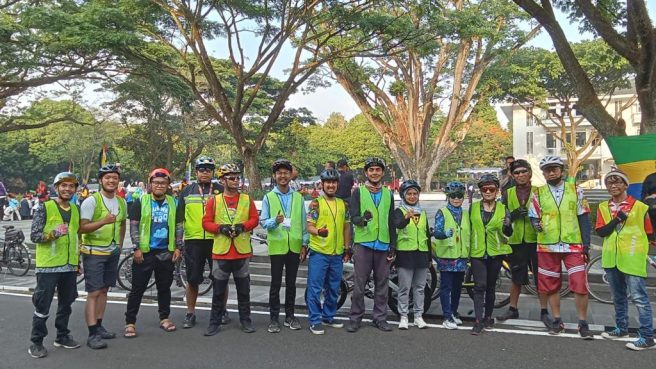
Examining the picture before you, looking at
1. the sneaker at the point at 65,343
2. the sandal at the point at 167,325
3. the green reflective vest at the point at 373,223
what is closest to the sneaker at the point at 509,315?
the green reflective vest at the point at 373,223

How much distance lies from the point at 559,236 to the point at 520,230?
0.53 m

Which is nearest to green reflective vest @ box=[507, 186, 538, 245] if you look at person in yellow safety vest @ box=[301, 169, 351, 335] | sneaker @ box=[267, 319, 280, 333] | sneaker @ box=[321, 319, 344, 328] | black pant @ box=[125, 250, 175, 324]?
person in yellow safety vest @ box=[301, 169, 351, 335]

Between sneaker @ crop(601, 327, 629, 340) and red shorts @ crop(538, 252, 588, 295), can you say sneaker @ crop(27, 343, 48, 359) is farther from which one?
sneaker @ crop(601, 327, 629, 340)

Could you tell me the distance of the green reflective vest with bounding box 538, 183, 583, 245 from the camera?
5.36 meters

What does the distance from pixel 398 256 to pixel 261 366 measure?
2035mm

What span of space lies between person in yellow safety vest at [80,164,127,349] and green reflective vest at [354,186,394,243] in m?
2.61

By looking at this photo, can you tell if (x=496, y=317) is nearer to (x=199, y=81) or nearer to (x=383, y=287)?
(x=383, y=287)

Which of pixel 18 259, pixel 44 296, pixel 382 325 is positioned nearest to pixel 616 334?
pixel 382 325

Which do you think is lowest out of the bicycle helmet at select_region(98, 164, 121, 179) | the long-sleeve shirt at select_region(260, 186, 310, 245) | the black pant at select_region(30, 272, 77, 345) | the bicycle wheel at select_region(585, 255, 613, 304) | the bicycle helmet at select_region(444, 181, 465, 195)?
the bicycle wheel at select_region(585, 255, 613, 304)

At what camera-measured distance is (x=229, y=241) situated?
18.2 feet

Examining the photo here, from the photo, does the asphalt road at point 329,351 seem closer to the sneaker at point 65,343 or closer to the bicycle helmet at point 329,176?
the sneaker at point 65,343

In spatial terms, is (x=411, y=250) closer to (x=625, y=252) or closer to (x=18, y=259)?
(x=625, y=252)

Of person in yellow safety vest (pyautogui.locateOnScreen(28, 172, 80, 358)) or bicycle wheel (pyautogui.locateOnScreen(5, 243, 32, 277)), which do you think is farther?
bicycle wheel (pyautogui.locateOnScreen(5, 243, 32, 277))

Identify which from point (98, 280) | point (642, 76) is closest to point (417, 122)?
point (642, 76)
